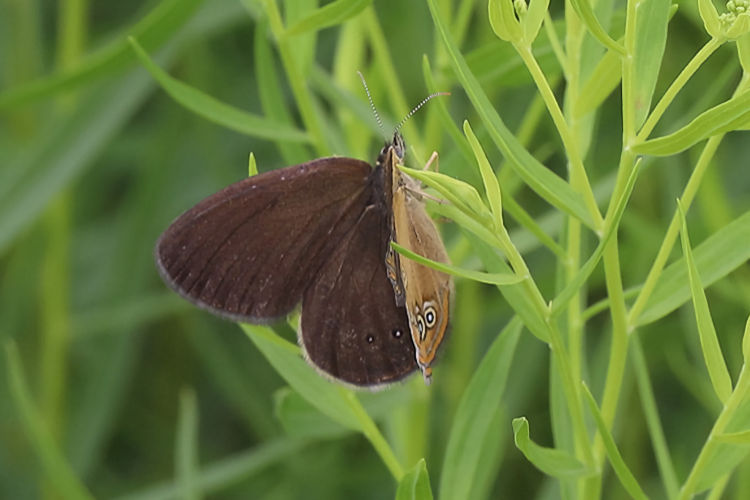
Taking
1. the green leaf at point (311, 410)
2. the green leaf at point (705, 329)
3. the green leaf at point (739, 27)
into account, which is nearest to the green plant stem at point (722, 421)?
the green leaf at point (705, 329)

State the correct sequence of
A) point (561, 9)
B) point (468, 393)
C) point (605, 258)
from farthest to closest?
point (561, 9), point (468, 393), point (605, 258)

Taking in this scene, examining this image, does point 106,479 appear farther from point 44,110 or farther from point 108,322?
point 44,110

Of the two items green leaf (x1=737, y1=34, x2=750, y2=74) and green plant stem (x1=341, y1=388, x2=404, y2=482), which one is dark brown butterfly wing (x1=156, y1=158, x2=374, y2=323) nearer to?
green plant stem (x1=341, y1=388, x2=404, y2=482)

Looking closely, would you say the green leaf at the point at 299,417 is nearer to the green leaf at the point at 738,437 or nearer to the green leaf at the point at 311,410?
the green leaf at the point at 311,410

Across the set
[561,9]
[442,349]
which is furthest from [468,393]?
[561,9]

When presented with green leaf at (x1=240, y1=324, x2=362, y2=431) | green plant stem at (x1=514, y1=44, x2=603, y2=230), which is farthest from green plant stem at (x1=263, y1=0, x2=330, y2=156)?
green plant stem at (x1=514, y1=44, x2=603, y2=230)
